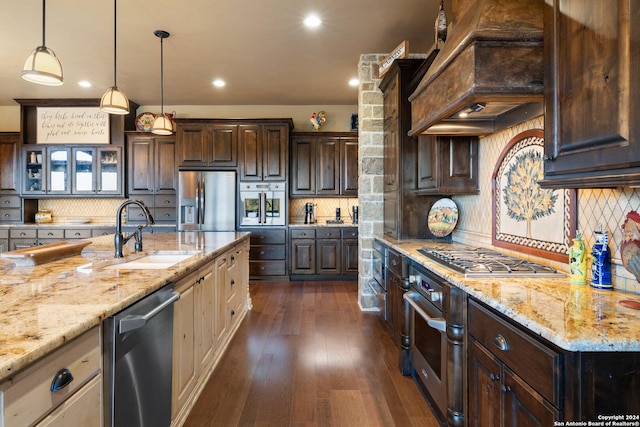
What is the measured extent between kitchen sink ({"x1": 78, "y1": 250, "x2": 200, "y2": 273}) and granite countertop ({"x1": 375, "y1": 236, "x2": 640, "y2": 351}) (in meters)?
1.56

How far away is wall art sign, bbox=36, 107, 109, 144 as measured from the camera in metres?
5.73

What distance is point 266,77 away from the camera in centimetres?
485

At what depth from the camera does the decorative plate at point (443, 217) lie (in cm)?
315

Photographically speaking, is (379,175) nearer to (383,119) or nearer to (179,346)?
(383,119)

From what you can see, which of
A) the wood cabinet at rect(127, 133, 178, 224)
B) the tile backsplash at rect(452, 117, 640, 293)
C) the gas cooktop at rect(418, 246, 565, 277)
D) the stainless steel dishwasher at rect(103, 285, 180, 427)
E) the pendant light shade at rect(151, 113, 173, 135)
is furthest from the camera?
the wood cabinet at rect(127, 133, 178, 224)

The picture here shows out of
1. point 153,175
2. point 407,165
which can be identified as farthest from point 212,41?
point 153,175

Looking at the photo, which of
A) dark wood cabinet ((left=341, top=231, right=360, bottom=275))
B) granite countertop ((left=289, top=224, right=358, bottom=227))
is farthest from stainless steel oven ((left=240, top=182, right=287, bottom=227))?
dark wood cabinet ((left=341, top=231, right=360, bottom=275))

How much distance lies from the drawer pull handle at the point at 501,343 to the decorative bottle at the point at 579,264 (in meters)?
0.54

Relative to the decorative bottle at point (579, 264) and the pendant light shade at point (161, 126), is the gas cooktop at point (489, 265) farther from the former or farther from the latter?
the pendant light shade at point (161, 126)

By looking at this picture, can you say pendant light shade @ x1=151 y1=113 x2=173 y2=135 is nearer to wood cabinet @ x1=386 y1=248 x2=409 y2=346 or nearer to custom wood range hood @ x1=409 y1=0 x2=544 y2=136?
wood cabinet @ x1=386 y1=248 x2=409 y2=346

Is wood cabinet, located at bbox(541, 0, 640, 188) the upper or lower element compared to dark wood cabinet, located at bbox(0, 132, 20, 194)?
lower

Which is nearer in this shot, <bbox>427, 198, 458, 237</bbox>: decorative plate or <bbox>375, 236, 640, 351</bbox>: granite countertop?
<bbox>375, 236, 640, 351</bbox>: granite countertop

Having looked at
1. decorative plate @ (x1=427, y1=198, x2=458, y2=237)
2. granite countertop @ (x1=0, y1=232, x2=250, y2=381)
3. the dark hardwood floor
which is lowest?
the dark hardwood floor

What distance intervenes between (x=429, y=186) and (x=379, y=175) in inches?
42.0
